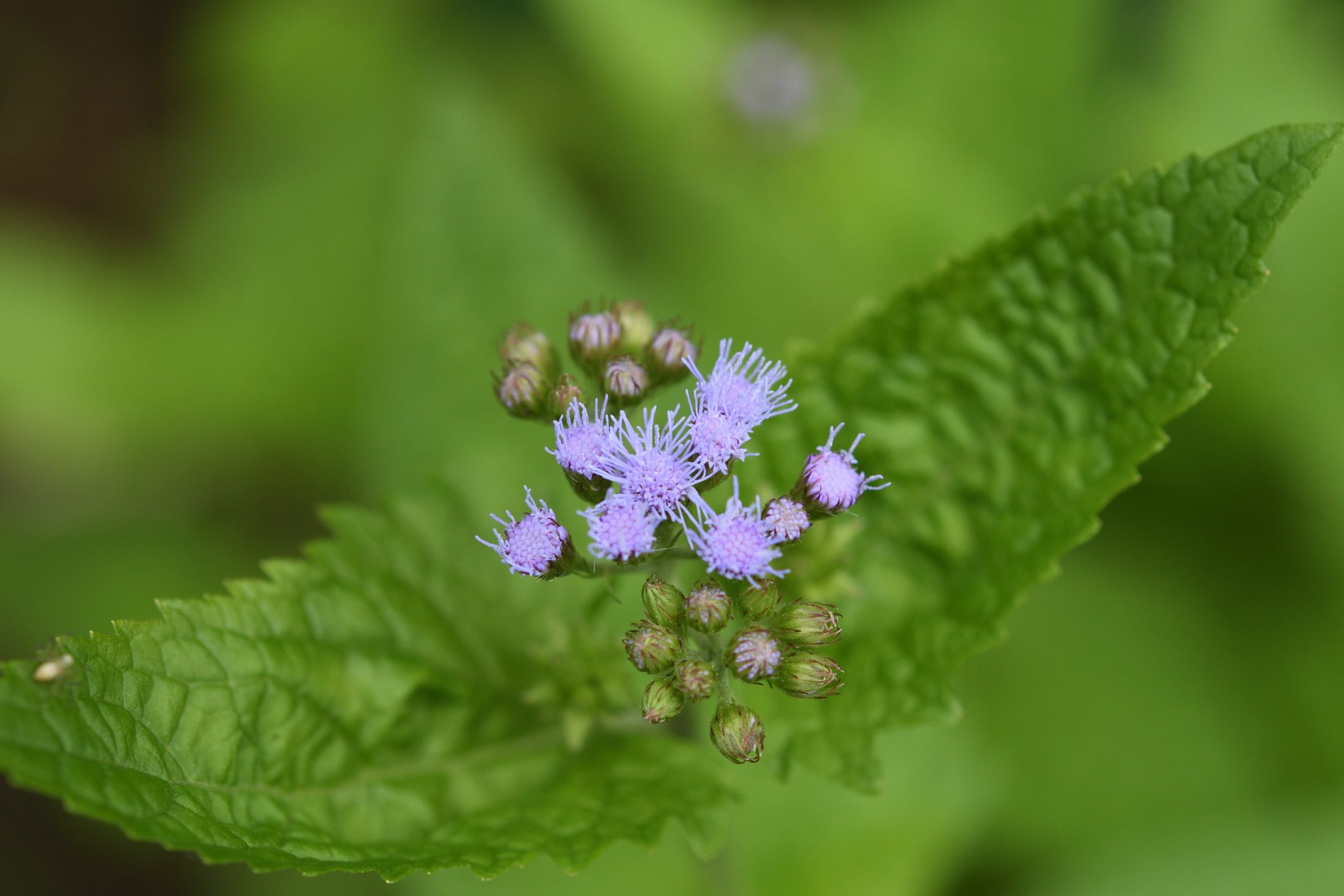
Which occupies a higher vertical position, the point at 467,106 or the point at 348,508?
the point at 467,106

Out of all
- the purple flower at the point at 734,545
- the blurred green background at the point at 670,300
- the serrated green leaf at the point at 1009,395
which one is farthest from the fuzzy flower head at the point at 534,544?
the blurred green background at the point at 670,300

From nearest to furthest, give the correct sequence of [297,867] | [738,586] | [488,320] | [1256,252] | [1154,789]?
1. [297,867]
2. [1256,252]
3. [738,586]
4. [488,320]
5. [1154,789]

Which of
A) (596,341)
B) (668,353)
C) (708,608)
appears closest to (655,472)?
(708,608)

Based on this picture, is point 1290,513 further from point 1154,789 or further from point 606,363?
point 606,363

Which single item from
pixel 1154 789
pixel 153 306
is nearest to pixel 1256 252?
pixel 1154 789

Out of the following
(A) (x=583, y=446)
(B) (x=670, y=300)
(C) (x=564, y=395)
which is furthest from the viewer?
(B) (x=670, y=300)

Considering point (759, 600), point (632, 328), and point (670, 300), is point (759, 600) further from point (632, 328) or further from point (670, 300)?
point (670, 300)

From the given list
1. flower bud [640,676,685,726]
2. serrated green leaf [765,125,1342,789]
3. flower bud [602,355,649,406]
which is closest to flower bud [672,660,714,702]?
flower bud [640,676,685,726]
